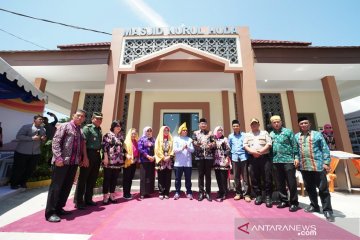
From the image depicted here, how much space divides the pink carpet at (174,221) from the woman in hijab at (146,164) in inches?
18.6

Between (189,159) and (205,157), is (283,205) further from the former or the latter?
(189,159)

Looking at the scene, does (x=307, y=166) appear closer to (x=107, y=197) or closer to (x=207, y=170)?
(x=207, y=170)

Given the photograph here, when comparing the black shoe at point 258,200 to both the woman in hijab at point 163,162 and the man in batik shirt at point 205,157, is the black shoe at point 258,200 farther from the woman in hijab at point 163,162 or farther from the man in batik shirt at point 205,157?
the woman in hijab at point 163,162

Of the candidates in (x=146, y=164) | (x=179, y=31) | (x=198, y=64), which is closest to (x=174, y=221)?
(x=146, y=164)

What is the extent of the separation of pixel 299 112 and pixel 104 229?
8860 mm

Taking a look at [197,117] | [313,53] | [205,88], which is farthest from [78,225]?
[313,53]

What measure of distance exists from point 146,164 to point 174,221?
1591mm

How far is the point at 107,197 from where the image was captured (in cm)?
342

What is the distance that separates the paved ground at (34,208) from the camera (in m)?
A: 2.14

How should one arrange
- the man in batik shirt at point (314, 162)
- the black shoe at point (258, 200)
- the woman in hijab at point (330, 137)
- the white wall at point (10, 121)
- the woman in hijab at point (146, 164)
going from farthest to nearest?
1. the woman in hijab at point (330, 137)
2. the white wall at point (10, 121)
3. the woman in hijab at point (146, 164)
4. the black shoe at point (258, 200)
5. the man in batik shirt at point (314, 162)

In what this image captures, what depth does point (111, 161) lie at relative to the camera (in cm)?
344

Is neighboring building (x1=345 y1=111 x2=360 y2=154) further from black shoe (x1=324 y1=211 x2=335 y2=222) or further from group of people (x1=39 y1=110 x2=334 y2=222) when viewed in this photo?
black shoe (x1=324 y1=211 x2=335 y2=222)

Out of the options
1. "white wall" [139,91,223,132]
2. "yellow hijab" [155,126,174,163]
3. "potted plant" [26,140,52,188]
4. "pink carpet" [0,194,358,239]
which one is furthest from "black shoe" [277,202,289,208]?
"potted plant" [26,140,52,188]

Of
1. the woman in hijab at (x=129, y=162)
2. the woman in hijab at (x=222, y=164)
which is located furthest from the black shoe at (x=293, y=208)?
the woman in hijab at (x=129, y=162)
